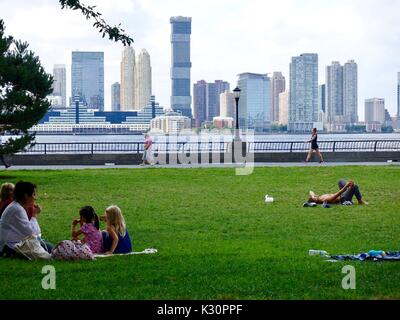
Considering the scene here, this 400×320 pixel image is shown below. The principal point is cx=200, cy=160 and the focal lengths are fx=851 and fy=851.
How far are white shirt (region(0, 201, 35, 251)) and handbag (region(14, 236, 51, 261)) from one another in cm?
19

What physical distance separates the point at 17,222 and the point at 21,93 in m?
21.2

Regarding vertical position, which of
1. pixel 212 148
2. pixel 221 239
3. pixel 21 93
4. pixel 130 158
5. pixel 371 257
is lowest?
pixel 221 239

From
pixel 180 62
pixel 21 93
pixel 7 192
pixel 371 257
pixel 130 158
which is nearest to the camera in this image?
pixel 371 257

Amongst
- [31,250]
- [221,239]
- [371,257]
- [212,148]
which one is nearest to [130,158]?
[212,148]

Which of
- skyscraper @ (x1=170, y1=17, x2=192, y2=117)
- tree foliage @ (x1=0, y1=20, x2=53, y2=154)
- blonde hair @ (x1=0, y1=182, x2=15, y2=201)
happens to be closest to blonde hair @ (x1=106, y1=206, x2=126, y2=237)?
blonde hair @ (x1=0, y1=182, x2=15, y2=201)

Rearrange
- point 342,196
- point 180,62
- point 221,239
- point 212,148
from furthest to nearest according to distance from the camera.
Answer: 1. point 180,62
2. point 212,148
3. point 342,196
4. point 221,239

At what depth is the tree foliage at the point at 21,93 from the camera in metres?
32.9

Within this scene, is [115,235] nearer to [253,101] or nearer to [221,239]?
[221,239]

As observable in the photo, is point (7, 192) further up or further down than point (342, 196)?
further up

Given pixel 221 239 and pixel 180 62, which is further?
pixel 180 62

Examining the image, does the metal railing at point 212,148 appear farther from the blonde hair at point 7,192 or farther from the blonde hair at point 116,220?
the blonde hair at point 116,220

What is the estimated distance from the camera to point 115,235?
42.8 ft
